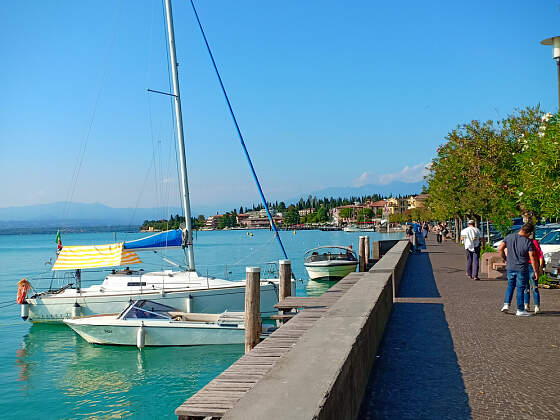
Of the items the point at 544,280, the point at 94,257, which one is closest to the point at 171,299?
the point at 94,257

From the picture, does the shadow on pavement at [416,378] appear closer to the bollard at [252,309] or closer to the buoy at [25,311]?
the bollard at [252,309]

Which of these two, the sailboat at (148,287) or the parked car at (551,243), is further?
the sailboat at (148,287)

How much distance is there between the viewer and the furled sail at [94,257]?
2545cm

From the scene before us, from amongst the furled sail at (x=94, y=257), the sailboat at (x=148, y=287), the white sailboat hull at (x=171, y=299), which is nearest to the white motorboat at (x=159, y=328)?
the white sailboat hull at (x=171, y=299)

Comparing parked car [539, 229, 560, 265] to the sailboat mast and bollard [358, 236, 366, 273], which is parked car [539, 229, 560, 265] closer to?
bollard [358, 236, 366, 273]

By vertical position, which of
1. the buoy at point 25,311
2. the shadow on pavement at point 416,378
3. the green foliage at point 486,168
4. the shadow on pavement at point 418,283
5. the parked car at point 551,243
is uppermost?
the green foliage at point 486,168

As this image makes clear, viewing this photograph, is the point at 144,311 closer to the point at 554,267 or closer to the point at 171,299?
the point at 171,299

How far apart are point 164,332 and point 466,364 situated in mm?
13284

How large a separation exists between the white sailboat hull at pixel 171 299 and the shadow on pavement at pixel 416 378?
1370 cm

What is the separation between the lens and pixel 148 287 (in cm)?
Answer: 2394

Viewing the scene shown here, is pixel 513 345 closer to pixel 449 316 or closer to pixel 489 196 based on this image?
pixel 449 316

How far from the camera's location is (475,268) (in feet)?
60.4

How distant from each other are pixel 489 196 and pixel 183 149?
2026 centimetres

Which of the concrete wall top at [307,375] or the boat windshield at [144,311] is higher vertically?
the concrete wall top at [307,375]
